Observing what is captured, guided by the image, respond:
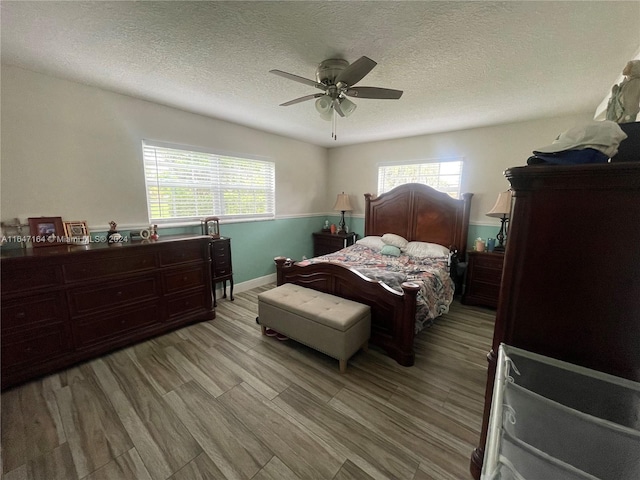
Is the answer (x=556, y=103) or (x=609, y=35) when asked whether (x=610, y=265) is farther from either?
(x=556, y=103)

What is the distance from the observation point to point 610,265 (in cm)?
91

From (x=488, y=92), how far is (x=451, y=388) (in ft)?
9.02

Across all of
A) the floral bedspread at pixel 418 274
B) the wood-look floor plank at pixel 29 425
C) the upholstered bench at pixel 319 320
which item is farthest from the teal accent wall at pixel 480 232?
the wood-look floor plank at pixel 29 425

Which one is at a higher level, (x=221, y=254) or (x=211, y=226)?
(x=211, y=226)

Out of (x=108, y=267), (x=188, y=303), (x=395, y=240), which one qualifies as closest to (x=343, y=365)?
(x=188, y=303)

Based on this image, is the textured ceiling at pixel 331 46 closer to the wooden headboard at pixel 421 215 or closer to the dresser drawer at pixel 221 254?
the wooden headboard at pixel 421 215

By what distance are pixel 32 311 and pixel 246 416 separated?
6.19 ft

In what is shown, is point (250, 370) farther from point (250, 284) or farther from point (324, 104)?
point (324, 104)

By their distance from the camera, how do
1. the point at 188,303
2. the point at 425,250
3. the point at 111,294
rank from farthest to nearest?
the point at 425,250
the point at 188,303
the point at 111,294

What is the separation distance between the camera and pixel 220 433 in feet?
5.16

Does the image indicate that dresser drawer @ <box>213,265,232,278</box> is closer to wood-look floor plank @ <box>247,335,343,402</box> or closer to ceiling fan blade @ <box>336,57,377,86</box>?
wood-look floor plank @ <box>247,335,343,402</box>

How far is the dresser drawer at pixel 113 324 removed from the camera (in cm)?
219

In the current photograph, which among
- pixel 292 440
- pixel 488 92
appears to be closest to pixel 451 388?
pixel 292 440

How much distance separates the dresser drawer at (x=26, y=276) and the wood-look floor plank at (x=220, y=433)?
1349 mm
